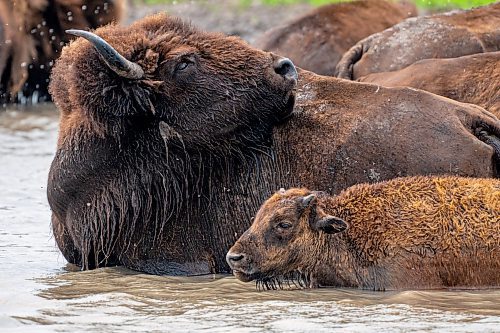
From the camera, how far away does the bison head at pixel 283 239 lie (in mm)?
7906

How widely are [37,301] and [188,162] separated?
164 centimetres

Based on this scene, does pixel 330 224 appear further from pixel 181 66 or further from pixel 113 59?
pixel 113 59

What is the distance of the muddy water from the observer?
695cm

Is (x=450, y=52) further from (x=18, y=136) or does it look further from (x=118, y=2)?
(x=118, y=2)

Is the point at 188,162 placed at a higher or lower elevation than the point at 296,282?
higher

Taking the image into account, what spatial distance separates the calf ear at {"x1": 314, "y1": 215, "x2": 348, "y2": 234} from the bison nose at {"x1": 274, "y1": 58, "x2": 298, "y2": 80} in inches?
46.7

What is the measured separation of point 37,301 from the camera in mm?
7742

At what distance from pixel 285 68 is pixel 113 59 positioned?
1.19 m

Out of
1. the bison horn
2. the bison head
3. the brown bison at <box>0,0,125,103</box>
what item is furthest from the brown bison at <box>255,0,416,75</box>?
the bison head

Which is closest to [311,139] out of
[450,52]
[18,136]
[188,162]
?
[188,162]

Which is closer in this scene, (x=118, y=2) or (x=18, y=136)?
(x=18, y=136)

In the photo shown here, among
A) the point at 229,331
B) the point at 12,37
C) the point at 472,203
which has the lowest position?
the point at 229,331

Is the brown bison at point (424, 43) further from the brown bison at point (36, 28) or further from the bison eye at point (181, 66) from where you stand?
the brown bison at point (36, 28)

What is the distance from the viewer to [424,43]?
12336mm
